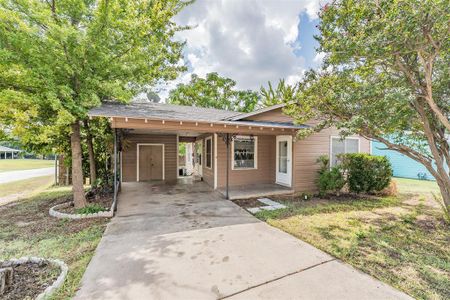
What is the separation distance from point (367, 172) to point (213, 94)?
1787 centimetres

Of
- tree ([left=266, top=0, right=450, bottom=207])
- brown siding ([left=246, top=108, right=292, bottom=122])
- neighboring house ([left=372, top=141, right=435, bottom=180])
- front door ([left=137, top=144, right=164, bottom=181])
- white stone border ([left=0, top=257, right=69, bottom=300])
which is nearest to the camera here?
white stone border ([left=0, top=257, right=69, bottom=300])

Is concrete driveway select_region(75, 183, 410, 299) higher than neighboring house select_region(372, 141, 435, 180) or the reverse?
the reverse

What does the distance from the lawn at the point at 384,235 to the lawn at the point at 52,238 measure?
3.81 metres

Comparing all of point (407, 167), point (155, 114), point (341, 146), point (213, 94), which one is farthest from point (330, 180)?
point (213, 94)

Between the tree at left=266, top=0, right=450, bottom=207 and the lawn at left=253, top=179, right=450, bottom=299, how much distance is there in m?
1.30

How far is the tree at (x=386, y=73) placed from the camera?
12.1ft

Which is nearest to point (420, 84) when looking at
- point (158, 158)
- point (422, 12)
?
point (422, 12)

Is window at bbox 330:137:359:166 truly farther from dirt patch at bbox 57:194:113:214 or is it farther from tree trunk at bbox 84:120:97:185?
tree trunk at bbox 84:120:97:185

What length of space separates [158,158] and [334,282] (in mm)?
9921

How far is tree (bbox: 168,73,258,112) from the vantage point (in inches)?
859

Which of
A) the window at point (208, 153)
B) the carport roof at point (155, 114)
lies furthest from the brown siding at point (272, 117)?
the window at point (208, 153)

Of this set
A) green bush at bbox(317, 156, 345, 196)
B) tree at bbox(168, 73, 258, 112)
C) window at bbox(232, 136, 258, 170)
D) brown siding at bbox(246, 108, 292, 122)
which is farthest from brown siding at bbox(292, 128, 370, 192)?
tree at bbox(168, 73, 258, 112)

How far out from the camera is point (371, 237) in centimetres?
417

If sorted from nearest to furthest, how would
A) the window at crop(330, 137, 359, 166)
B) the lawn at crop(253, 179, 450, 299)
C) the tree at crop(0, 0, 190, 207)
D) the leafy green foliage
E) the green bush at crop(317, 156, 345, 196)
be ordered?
the lawn at crop(253, 179, 450, 299) → the tree at crop(0, 0, 190, 207) → the leafy green foliage → the green bush at crop(317, 156, 345, 196) → the window at crop(330, 137, 359, 166)
